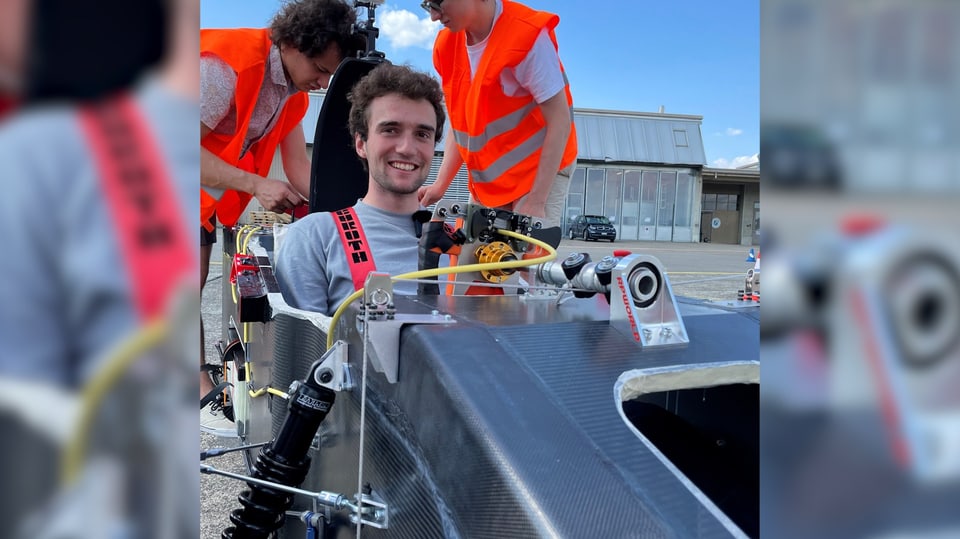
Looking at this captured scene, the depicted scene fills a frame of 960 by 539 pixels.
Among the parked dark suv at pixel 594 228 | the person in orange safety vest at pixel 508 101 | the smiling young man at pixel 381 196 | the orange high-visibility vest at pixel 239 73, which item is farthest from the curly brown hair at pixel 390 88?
the parked dark suv at pixel 594 228

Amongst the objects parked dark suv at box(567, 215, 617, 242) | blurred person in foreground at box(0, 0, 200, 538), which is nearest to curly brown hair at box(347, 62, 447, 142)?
blurred person in foreground at box(0, 0, 200, 538)

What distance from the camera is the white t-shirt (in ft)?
8.15

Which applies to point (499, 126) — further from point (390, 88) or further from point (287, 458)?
point (287, 458)

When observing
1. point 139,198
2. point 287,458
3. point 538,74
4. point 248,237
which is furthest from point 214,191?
point 139,198

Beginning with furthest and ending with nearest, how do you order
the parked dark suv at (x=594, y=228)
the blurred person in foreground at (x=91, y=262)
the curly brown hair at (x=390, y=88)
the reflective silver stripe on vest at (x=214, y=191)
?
the parked dark suv at (x=594, y=228), the reflective silver stripe on vest at (x=214, y=191), the curly brown hair at (x=390, y=88), the blurred person in foreground at (x=91, y=262)

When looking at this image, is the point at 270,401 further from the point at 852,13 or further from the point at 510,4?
the point at 510,4

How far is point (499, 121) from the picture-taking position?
2645 millimetres

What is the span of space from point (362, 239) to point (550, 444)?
4.07ft

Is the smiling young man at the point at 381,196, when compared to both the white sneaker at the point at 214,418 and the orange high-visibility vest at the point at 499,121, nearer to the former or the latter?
the orange high-visibility vest at the point at 499,121

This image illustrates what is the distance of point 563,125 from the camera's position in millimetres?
2566

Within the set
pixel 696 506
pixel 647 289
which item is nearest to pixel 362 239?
pixel 647 289

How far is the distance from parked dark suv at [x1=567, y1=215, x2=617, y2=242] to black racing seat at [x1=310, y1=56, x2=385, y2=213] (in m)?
23.4

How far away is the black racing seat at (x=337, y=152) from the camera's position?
8.16ft

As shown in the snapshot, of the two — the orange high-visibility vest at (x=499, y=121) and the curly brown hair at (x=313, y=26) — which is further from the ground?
the curly brown hair at (x=313, y=26)
